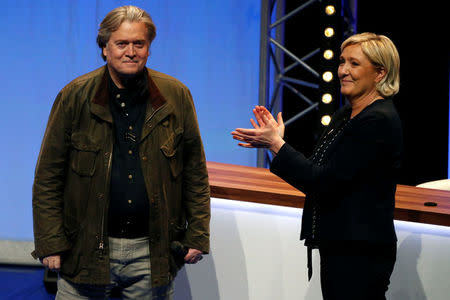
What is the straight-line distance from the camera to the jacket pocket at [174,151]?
2.13m

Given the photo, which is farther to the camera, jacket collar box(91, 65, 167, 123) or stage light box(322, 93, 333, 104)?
stage light box(322, 93, 333, 104)

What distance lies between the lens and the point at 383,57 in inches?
83.4

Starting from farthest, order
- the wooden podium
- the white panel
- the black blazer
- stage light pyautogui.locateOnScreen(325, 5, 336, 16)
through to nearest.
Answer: stage light pyautogui.locateOnScreen(325, 5, 336, 16), the white panel, the wooden podium, the black blazer

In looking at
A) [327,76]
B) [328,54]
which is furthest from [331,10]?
[327,76]

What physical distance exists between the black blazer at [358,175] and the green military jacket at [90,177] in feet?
1.34

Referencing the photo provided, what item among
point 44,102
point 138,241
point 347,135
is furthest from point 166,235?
point 44,102

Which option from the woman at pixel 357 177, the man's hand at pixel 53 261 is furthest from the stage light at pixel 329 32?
the man's hand at pixel 53 261

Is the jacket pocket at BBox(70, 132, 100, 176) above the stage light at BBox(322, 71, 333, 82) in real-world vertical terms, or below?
below

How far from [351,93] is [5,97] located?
13.6 ft

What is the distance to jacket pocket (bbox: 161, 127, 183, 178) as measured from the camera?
2.13 meters

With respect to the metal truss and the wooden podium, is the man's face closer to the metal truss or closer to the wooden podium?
the wooden podium

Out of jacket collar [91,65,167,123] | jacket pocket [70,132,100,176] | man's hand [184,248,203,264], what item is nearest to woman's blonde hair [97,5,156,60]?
jacket collar [91,65,167,123]

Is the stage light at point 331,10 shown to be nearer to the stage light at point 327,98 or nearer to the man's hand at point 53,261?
the stage light at point 327,98

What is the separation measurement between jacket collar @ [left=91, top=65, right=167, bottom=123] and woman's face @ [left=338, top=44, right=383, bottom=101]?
658mm
